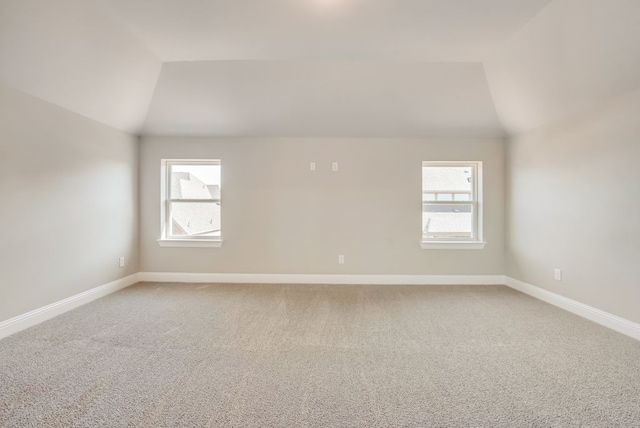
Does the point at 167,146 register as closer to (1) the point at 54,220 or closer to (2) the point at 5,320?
(1) the point at 54,220

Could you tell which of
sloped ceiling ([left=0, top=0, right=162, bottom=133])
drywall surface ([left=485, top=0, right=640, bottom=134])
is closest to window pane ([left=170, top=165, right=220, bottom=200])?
sloped ceiling ([left=0, top=0, right=162, bottom=133])

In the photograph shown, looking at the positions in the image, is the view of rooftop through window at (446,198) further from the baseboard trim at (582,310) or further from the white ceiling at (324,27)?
the white ceiling at (324,27)

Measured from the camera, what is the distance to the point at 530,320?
275cm

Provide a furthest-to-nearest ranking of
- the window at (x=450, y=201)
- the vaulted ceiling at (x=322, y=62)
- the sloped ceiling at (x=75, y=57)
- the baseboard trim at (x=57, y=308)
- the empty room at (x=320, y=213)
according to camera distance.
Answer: the window at (x=450, y=201), the baseboard trim at (x=57, y=308), the vaulted ceiling at (x=322, y=62), the sloped ceiling at (x=75, y=57), the empty room at (x=320, y=213)

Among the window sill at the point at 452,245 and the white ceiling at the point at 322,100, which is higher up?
the white ceiling at the point at 322,100

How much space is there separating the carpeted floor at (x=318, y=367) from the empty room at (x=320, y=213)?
0.06ft

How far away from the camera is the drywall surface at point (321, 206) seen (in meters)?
4.01

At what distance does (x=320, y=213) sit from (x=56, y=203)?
2.94 m

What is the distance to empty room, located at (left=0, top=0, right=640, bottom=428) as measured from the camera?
5.76 feet

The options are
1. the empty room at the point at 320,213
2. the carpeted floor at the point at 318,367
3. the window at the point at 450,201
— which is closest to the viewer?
the carpeted floor at the point at 318,367

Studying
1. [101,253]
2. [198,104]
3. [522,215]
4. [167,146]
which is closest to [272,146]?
[198,104]

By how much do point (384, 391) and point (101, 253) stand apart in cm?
354

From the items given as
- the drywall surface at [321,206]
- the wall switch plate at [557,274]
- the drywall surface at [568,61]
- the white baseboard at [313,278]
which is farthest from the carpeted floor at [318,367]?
the drywall surface at [568,61]

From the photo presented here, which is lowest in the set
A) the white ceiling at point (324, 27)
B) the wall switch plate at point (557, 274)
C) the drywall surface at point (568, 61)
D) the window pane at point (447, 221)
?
the wall switch plate at point (557, 274)
